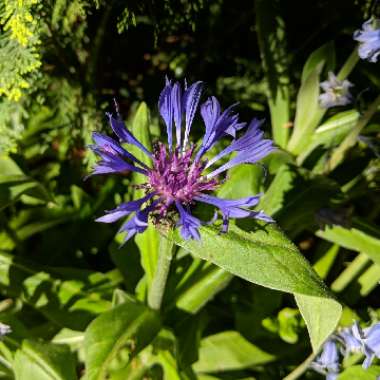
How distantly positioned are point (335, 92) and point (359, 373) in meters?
1.05

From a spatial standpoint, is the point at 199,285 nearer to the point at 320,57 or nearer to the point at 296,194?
the point at 296,194

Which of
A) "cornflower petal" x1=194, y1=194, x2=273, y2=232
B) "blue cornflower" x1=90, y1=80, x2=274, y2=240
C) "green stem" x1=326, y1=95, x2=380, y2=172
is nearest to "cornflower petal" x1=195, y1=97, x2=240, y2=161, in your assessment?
"blue cornflower" x1=90, y1=80, x2=274, y2=240

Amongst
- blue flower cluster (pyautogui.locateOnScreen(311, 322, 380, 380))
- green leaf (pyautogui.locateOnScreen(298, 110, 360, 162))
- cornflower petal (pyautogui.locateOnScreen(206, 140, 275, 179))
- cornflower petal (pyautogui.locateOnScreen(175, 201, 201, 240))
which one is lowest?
blue flower cluster (pyautogui.locateOnScreen(311, 322, 380, 380))

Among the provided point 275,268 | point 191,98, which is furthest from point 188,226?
point 191,98

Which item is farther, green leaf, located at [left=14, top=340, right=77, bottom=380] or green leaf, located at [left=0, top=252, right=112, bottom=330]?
green leaf, located at [left=0, top=252, right=112, bottom=330]

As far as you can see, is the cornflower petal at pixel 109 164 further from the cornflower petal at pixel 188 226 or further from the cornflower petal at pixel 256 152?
the cornflower petal at pixel 256 152

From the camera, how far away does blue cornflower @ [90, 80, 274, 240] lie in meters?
1.38

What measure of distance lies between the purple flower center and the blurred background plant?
48 cm

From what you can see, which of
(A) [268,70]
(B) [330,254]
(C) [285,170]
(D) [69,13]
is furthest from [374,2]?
(D) [69,13]

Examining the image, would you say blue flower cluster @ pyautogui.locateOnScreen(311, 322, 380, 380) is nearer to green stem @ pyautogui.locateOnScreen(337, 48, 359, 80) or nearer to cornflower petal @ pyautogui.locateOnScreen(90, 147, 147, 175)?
cornflower petal @ pyautogui.locateOnScreen(90, 147, 147, 175)

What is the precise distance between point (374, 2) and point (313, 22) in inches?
26.3

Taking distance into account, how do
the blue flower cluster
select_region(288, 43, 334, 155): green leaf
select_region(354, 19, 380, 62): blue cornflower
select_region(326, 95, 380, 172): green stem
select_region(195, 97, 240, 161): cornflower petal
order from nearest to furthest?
1. select_region(195, 97, 240, 161): cornflower petal
2. the blue flower cluster
3. select_region(354, 19, 380, 62): blue cornflower
4. select_region(326, 95, 380, 172): green stem
5. select_region(288, 43, 334, 155): green leaf

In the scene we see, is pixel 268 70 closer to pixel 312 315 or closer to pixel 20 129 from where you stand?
pixel 20 129

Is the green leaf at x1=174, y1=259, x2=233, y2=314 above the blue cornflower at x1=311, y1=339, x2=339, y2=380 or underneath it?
above
